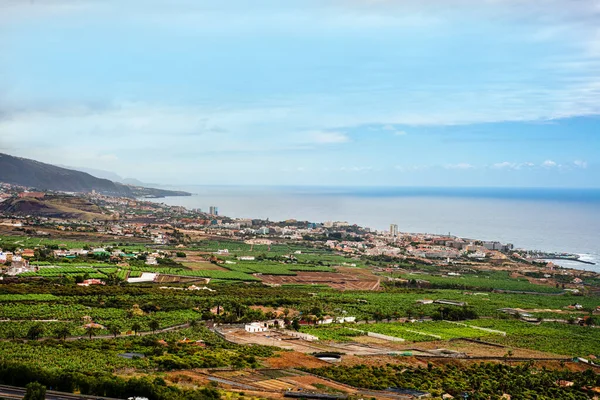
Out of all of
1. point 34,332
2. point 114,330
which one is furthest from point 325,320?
point 34,332

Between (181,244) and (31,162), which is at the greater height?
(31,162)

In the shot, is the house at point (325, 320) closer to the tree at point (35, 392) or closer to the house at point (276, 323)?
the house at point (276, 323)

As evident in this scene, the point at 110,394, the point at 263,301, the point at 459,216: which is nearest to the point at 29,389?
the point at 110,394

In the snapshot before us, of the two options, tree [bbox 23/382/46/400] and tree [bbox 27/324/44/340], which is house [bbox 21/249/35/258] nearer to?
tree [bbox 27/324/44/340]

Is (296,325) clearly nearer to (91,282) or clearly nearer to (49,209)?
(91,282)

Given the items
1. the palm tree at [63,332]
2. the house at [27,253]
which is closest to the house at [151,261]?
the house at [27,253]

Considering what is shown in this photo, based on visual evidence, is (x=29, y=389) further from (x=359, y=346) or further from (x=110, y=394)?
(x=359, y=346)
